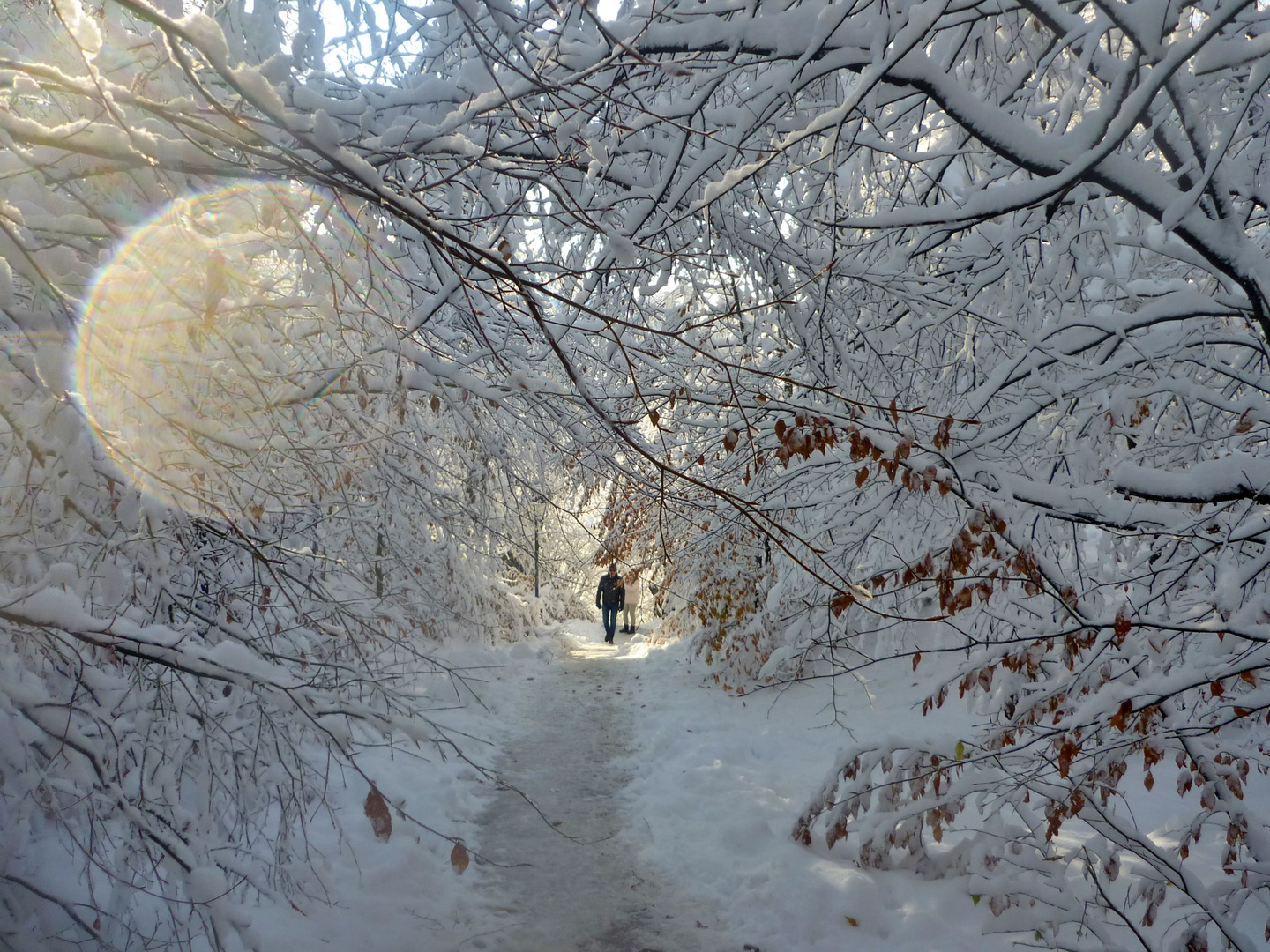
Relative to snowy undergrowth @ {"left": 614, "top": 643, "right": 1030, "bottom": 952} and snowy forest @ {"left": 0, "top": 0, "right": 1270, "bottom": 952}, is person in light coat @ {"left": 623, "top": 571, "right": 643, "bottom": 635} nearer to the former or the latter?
snowy undergrowth @ {"left": 614, "top": 643, "right": 1030, "bottom": 952}

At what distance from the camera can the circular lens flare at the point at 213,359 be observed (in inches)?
89.2

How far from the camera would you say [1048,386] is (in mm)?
3549

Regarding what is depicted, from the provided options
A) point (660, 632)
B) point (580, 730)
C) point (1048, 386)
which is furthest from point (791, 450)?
point (660, 632)

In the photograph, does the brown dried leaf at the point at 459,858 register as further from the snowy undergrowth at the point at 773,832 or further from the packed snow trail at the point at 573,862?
the snowy undergrowth at the point at 773,832

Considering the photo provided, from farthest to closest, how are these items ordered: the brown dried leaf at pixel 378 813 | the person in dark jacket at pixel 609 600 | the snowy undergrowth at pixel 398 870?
the person in dark jacket at pixel 609 600 < the snowy undergrowth at pixel 398 870 < the brown dried leaf at pixel 378 813

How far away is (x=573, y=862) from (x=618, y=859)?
32 cm

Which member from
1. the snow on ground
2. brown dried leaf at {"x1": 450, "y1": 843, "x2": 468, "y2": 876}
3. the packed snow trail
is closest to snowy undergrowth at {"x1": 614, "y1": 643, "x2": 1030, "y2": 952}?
the snow on ground

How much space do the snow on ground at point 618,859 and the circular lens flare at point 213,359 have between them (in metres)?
1.10

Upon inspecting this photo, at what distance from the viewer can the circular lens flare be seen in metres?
2.27

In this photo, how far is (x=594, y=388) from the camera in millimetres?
5641

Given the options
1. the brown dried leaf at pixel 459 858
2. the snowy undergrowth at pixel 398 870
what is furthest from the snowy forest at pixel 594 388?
the brown dried leaf at pixel 459 858

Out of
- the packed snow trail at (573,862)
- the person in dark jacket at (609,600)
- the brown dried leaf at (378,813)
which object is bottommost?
the packed snow trail at (573,862)

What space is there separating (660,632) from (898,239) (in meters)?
11.8

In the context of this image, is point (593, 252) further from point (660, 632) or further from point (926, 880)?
point (660, 632)
